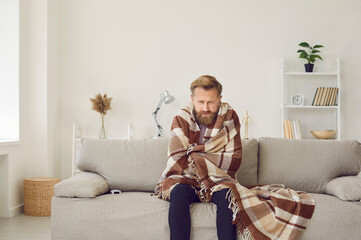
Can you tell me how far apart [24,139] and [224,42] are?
7.97ft

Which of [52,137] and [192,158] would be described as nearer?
[192,158]

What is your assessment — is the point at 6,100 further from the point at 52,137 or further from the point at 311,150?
the point at 311,150

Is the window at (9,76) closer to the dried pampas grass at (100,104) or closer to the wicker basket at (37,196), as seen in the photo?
the wicker basket at (37,196)

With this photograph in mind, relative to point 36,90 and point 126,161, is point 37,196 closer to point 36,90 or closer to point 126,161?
point 36,90

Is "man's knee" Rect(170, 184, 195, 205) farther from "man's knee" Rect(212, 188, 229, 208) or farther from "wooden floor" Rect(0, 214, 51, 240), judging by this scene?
"wooden floor" Rect(0, 214, 51, 240)

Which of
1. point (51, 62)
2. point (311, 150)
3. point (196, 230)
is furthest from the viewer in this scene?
point (51, 62)

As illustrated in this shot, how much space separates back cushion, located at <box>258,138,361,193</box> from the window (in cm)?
258

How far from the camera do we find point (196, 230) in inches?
98.7

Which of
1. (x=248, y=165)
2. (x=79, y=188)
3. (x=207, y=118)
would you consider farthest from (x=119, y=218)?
(x=248, y=165)

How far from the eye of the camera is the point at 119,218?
2.62m

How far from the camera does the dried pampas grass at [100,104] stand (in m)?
4.73

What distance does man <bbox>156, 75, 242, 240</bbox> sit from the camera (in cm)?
257

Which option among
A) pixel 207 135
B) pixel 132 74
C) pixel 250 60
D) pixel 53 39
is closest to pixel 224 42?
pixel 250 60

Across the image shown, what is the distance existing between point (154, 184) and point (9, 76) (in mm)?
2213
